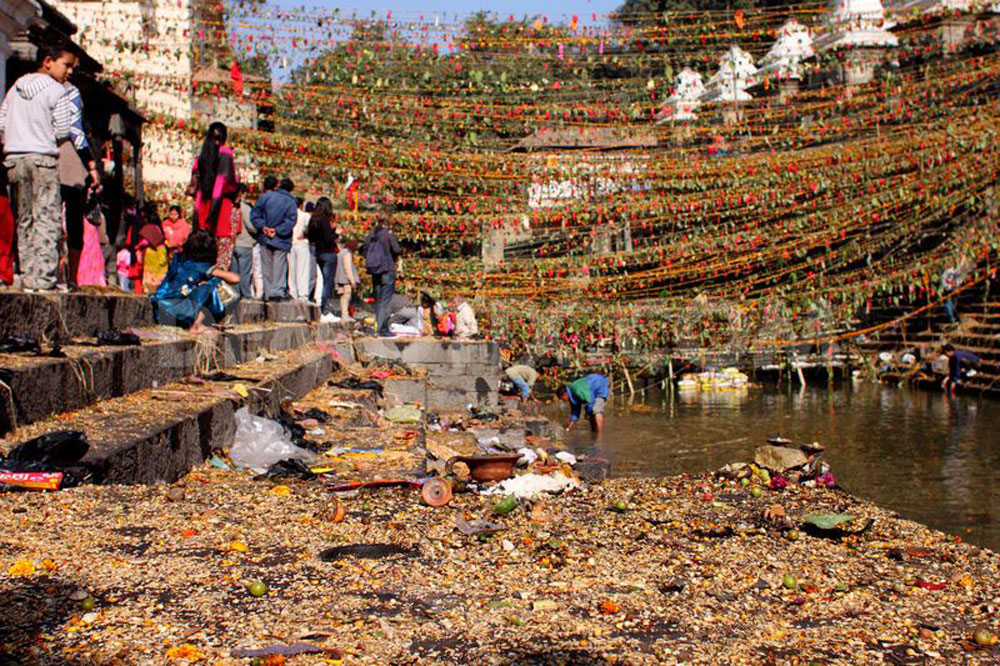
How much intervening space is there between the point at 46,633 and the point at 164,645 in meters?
0.32

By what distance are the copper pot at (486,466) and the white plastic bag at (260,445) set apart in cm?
94

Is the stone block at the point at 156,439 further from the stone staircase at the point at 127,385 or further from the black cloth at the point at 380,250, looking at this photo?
the black cloth at the point at 380,250

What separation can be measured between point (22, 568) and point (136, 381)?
3.16 meters

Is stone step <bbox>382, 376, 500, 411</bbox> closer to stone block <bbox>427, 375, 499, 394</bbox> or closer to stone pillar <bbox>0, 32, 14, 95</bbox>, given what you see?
stone block <bbox>427, 375, 499, 394</bbox>

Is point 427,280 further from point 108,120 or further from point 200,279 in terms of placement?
point 200,279

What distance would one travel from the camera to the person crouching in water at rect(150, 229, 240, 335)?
8539 millimetres

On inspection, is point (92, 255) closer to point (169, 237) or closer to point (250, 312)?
point (250, 312)

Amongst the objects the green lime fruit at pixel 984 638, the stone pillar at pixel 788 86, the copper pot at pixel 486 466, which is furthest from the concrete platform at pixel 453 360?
the stone pillar at pixel 788 86

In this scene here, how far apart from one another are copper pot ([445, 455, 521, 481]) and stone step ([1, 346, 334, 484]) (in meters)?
1.40

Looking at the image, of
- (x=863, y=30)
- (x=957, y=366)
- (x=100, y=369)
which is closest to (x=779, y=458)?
(x=100, y=369)

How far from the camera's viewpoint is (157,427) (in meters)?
5.15

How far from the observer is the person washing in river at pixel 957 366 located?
18.3m

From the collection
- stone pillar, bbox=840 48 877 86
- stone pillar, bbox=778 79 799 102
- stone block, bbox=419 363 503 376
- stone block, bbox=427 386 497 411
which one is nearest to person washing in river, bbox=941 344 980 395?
stone pillar, bbox=840 48 877 86

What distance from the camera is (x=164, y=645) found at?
2855 millimetres
